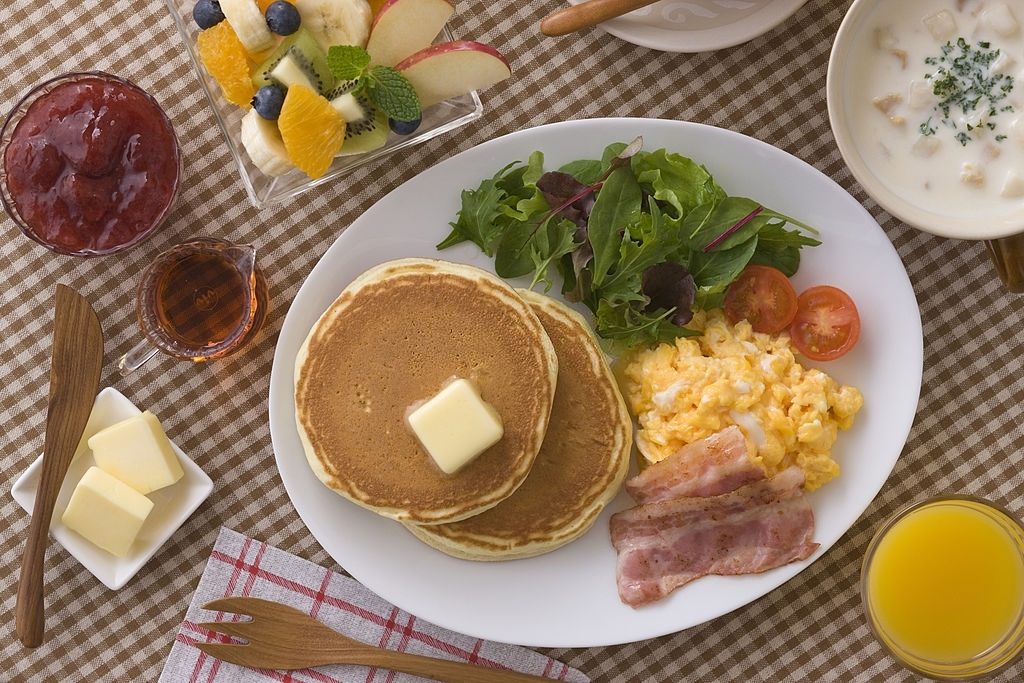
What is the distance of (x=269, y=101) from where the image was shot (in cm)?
213

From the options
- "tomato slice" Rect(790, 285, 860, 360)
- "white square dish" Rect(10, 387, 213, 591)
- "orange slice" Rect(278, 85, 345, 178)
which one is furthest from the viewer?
"white square dish" Rect(10, 387, 213, 591)

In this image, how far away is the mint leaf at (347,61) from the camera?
2.13 meters

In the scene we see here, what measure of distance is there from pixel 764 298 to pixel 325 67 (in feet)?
3.91

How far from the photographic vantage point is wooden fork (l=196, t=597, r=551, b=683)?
2.48 m

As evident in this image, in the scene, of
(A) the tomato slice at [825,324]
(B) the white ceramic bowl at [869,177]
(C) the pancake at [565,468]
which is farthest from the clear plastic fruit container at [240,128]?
(A) the tomato slice at [825,324]

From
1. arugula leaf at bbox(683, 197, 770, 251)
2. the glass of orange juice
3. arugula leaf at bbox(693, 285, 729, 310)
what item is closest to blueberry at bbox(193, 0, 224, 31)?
arugula leaf at bbox(683, 197, 770, 251)

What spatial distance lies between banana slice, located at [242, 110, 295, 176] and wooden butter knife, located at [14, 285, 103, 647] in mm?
647

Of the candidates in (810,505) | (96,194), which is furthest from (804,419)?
(96,194)

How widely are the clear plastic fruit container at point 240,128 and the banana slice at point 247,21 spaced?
0.68 ft

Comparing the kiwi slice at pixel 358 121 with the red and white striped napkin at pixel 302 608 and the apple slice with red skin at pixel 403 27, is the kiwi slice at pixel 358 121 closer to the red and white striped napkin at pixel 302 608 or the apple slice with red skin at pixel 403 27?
the apple slice with red skin at pixel 403 27

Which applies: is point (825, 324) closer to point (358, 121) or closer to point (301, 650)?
point (358, 121)

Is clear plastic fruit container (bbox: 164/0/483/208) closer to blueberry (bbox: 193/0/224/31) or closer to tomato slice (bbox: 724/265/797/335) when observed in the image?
blueberry (bbox: 193/0/224/31)

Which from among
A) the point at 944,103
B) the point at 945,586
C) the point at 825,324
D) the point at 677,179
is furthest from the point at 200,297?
the point at 945,586

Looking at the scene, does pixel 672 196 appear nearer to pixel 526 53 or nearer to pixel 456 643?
pixel 526 53
